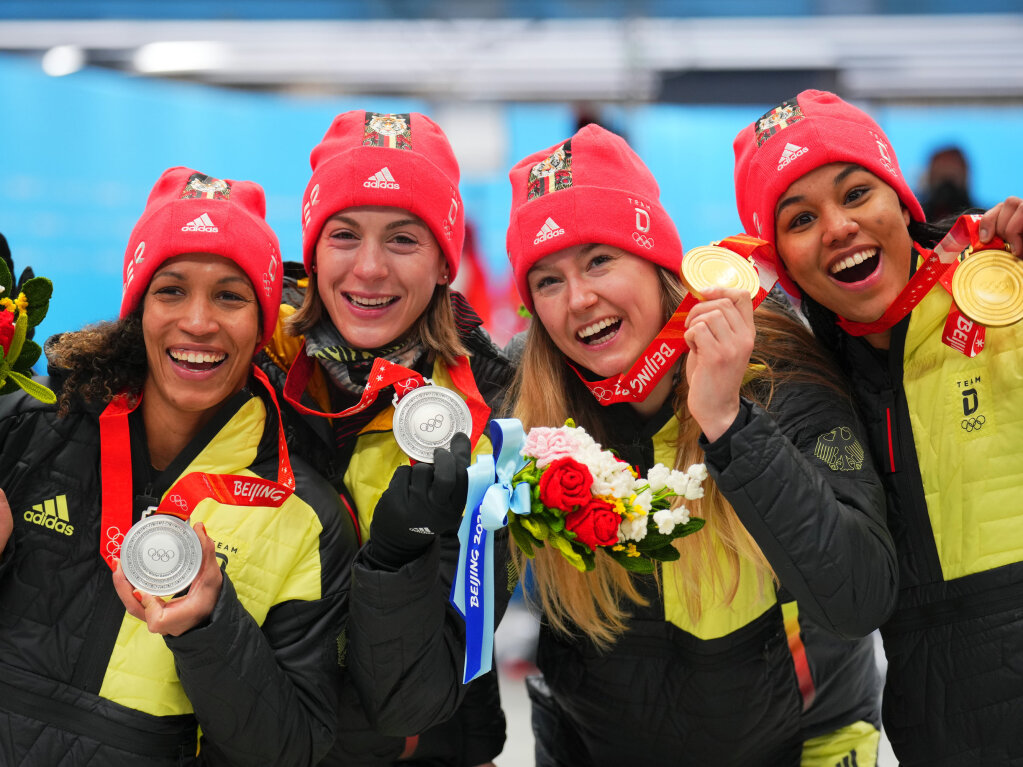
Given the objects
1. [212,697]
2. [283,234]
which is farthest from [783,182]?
[283,234]

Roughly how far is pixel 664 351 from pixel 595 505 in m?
0.47

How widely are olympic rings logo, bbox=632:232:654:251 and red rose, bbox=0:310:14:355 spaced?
4.84 ft

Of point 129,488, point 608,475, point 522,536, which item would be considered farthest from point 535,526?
point 129,488

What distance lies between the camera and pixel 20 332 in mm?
2330

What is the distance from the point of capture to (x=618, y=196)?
2627 millimetres

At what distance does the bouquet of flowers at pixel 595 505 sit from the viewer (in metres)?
2.03

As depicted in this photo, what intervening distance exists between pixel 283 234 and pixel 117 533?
5.09 metres

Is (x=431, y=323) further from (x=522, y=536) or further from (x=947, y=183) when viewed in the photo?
(x=947, y=183)

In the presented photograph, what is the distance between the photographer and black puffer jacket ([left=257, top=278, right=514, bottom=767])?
2.25m

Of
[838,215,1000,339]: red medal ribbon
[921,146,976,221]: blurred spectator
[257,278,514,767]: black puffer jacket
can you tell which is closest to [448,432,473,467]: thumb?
[257,278,514,767]: black puffer jacket

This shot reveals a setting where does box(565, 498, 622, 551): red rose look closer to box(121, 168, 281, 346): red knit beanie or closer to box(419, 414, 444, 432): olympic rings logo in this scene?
box(419, 414, 444, 432): olympic rings logo

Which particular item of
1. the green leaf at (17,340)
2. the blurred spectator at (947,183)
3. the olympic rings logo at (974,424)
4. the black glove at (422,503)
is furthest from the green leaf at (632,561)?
the blurred spectator at (947,183)

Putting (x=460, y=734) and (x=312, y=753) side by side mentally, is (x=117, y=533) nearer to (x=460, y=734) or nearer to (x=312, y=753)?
(x=312, y=753)

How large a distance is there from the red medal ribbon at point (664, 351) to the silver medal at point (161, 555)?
3.23 feet
